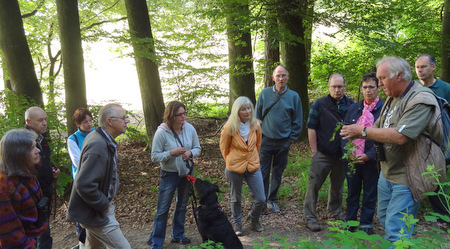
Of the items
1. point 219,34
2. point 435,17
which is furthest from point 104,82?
point 435,17

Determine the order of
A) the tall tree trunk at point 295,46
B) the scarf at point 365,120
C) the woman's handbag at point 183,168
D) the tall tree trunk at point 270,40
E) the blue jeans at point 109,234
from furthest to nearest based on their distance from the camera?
the tall tree trunk at point 295,46 → the tall tree trunk at point 270,40 → the woman's handbag at point 183,168 → the scarf at point 365,120 → the blue jeans at point 109,234

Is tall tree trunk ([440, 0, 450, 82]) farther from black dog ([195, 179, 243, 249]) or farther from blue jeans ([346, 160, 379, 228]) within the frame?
black dog ([195, 179, 243, 249])

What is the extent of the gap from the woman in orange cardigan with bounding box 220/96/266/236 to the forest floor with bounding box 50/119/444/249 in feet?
1.88

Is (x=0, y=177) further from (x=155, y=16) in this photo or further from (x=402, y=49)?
(x=155, y=16)

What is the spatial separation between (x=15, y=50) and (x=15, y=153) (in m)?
5.32

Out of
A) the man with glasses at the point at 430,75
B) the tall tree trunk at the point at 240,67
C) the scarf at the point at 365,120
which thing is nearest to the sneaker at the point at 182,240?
the scarf at the point at 365,120

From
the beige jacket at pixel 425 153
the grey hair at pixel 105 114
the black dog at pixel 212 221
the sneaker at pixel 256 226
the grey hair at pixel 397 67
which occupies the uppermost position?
the grey hair at pixel 397 67

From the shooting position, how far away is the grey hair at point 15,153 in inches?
89.2

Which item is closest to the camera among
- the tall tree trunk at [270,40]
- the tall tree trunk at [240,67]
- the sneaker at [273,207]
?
the sneaker at [273,207]

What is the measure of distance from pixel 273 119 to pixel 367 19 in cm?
429

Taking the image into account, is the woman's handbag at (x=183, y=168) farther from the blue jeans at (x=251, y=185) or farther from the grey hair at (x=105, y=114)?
the grey hair at (x=105, y=114)

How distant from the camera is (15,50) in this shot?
636cm

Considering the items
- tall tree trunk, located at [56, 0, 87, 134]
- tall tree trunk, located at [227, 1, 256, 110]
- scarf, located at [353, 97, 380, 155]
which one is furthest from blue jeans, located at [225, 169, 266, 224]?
tall tree trunk, located at [227, 1, 256, 110]

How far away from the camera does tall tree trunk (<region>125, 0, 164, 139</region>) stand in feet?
26.6
